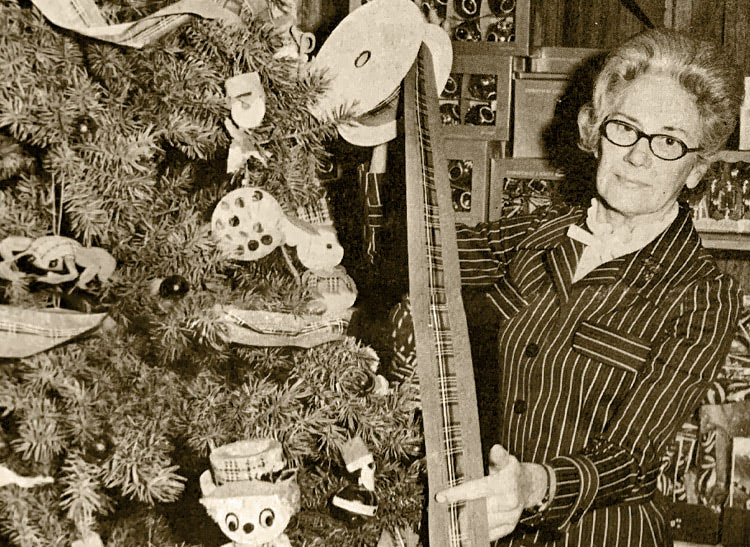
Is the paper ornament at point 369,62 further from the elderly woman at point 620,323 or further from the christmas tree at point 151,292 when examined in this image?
the elderly woman at point 620,323


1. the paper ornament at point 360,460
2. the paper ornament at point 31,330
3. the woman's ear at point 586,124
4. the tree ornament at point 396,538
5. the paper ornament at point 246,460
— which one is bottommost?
the tree ornament at point 396,538

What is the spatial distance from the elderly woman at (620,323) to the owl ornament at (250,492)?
0.20 meters

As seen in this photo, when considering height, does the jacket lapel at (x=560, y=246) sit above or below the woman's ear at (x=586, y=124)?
below

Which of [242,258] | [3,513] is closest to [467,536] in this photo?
[242,258]

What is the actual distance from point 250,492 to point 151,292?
25 centimetres

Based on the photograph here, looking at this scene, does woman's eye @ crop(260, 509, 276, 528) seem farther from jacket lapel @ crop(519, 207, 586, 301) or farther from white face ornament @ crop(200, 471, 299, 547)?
jacket lapel @ crop(519, 207, 586, 301)

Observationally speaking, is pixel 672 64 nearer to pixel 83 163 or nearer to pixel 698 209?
pixel 698 209

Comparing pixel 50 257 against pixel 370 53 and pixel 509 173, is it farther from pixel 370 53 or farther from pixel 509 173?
pixel 509 173

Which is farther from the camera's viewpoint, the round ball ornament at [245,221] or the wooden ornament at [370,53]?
the wooden ornament at [370,53]

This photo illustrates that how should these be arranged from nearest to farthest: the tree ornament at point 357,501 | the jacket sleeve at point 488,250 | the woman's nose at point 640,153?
the tree ornament at point 357,501 → the woman's nose at point 640,153 → the jacket sleeve at point 488,250

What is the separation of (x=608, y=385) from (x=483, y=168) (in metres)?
0.37

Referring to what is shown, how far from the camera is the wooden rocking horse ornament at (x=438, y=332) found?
872mm

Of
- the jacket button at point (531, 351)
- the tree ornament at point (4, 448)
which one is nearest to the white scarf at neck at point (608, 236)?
the jacket button at point (531, 351)

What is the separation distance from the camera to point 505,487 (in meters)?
0.85
